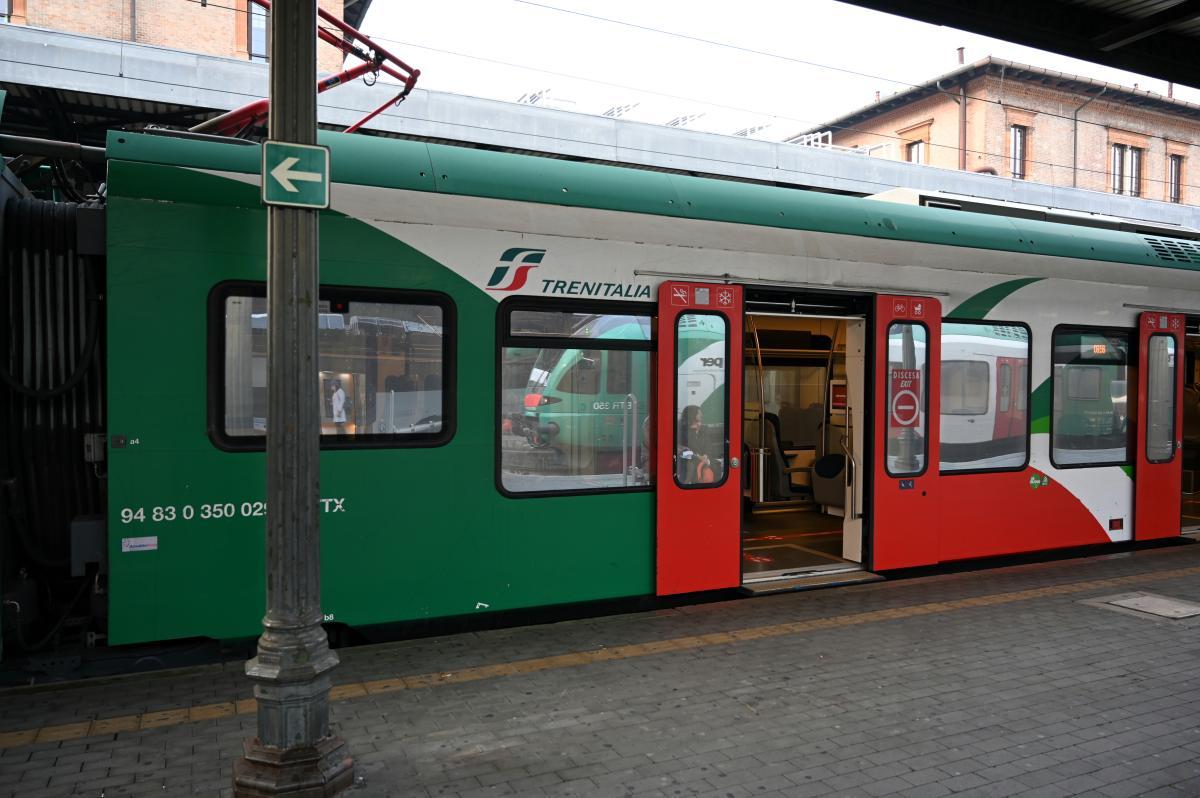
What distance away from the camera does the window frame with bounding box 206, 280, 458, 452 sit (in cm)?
474

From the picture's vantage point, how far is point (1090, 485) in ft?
26.4

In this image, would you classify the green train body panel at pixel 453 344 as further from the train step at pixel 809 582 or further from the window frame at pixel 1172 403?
the window frame at pixel 1172 403

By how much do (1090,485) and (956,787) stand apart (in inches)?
212

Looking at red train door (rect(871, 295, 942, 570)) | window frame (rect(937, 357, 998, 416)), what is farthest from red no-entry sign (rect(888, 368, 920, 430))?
window frame (rect(937, 357, 998, 416))

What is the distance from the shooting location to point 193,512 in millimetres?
4668

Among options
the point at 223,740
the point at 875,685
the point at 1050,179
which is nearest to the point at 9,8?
the point at 223,740

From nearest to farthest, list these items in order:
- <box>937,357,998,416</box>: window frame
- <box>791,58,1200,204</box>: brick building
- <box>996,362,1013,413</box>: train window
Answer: <box>937,357,998,416</box>: window frame → <box>996,362,1013,413</box>: train window → <box>791,58,1200,204</box>: brick building

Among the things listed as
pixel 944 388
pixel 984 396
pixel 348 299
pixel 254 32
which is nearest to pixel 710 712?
pixel 348 299

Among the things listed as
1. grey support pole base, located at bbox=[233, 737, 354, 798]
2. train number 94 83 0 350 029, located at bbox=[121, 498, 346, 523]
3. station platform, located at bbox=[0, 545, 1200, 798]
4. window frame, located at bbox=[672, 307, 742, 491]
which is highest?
window frame, located at bbox=[672, 307, 742, 491]

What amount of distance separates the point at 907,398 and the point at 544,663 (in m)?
3.80

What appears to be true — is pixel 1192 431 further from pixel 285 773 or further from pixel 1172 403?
pixel 285 773

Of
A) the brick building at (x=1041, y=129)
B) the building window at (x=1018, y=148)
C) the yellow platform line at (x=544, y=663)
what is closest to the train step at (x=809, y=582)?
the yellow platform line at (x=544, y=663)

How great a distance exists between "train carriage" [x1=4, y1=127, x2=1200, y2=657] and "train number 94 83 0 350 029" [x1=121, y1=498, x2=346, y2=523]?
0.05 ft

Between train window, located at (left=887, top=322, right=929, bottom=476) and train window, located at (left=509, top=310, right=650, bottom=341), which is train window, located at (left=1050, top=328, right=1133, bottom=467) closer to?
train window, located at (left=887, top=322, right=929, bottom=476)
